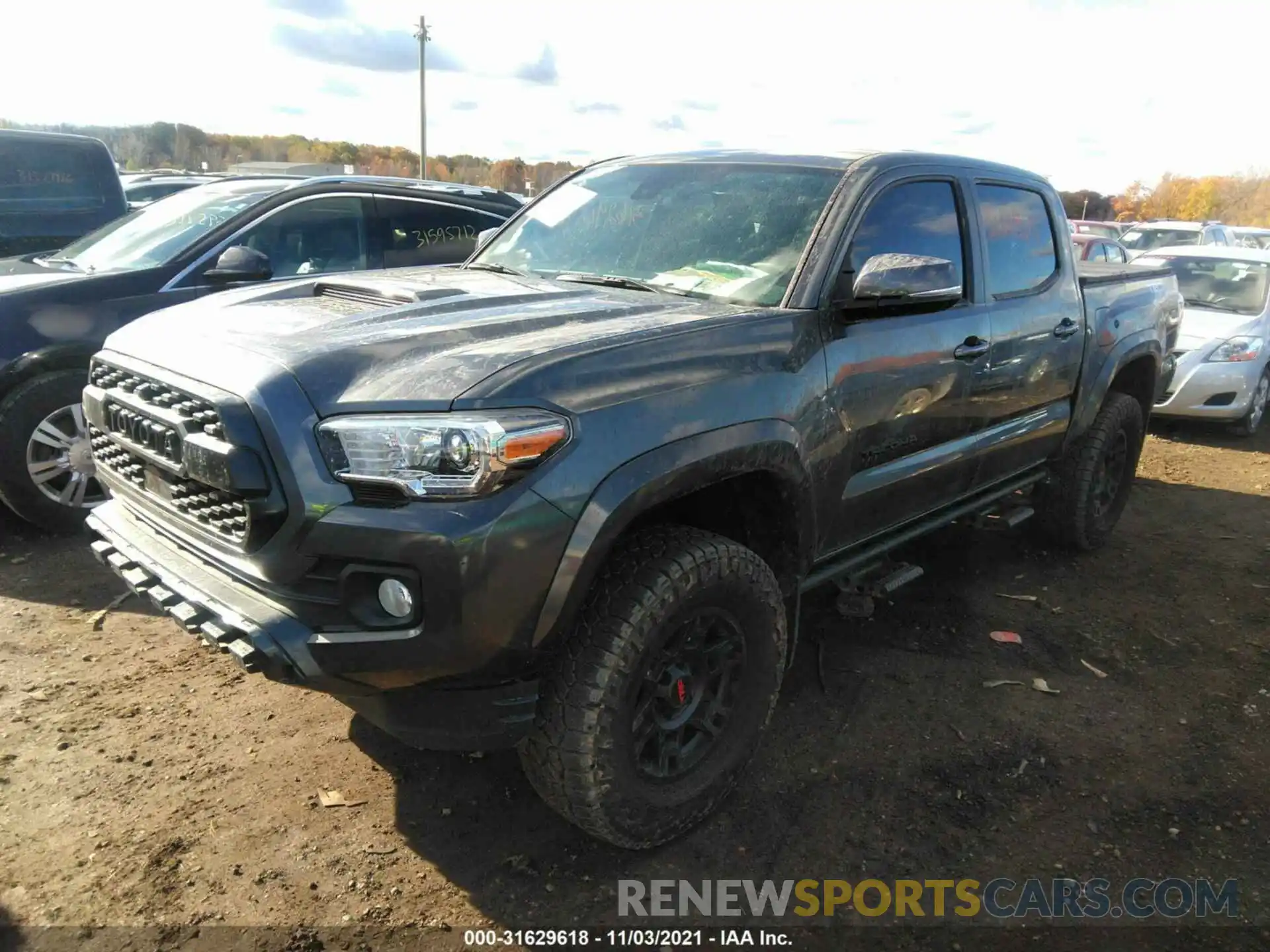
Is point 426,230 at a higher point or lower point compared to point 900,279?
lower

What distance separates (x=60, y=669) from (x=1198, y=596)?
532 cm

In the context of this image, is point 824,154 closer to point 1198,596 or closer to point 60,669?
point 1198,596

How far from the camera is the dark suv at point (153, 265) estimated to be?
15.1ft

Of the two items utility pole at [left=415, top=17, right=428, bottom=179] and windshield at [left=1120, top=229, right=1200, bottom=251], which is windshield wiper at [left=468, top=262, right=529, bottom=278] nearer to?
windshield at [left=1120, top=229, right=1200, bottom=251]

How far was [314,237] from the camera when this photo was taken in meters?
5.70

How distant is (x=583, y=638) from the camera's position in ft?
8.00

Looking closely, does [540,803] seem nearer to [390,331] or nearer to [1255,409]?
[390,331]

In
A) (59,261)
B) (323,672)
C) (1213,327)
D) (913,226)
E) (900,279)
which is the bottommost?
(323,672)

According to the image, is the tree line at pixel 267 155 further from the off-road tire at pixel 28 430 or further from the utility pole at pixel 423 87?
the off-road tire at pixel 28 430

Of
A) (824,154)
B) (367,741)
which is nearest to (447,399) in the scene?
(367,741)

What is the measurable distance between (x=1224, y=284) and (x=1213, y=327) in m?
1.10

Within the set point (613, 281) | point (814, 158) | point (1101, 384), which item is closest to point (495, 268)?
point (613, 281)

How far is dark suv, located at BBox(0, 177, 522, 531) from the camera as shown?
460 cm

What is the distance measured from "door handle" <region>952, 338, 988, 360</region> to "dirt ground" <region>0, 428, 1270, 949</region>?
132cm
